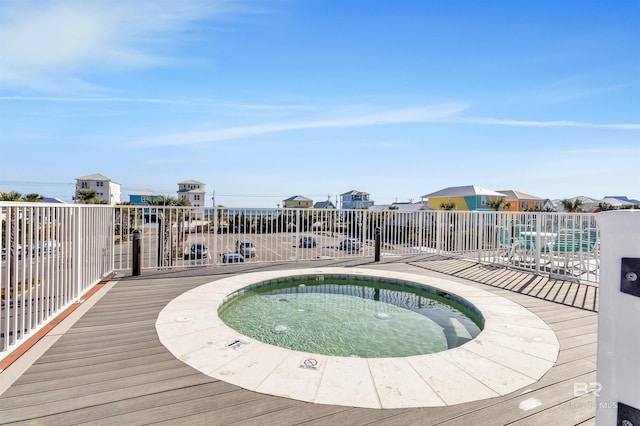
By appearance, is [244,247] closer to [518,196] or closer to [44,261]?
[44,261]

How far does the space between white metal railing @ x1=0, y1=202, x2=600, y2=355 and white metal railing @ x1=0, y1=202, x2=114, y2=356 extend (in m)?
0.01

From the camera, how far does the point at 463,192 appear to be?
35219mm

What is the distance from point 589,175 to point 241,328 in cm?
2939

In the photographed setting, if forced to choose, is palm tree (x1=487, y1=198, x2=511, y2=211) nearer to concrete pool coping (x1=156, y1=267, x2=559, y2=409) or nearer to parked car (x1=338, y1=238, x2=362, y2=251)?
parked car (x1=338, y1=238, x2=362, y2=251)

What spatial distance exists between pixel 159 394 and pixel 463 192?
37.4 metres

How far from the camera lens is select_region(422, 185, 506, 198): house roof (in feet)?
106

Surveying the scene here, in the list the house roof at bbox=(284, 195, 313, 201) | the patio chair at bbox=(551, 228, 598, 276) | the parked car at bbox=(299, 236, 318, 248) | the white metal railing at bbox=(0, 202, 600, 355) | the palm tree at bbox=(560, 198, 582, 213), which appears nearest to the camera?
the white metal railing at bbox=(0, 202, 600, 355)

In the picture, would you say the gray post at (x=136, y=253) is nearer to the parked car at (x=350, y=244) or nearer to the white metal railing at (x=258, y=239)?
the white metal railing at (x=258, y=239)

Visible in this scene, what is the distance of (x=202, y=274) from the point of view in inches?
233

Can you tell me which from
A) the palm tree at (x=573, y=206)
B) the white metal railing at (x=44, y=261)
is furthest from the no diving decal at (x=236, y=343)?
the palm tree at (x=573, y=206)

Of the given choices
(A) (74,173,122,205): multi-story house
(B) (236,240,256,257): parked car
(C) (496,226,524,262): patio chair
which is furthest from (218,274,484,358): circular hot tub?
(A) (74,173,122,205): multi-story house

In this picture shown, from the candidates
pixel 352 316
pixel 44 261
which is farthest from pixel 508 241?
pixel 44 261

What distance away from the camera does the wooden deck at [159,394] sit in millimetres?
1948

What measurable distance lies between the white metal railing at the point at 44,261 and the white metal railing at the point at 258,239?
13 mm
